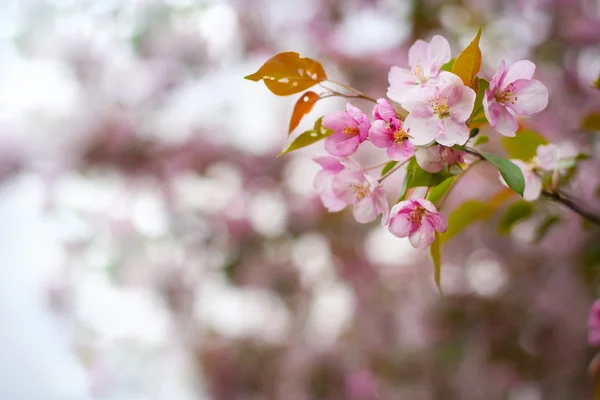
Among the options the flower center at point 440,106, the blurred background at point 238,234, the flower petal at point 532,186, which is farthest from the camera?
the blurred background at point 238,234

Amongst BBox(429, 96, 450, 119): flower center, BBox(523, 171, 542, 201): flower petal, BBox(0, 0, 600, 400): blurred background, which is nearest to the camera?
BBox(429, 96, 450, 119): flower center

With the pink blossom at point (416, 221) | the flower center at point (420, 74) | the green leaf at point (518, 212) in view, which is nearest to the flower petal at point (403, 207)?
the pink blossom at point (416, 221)

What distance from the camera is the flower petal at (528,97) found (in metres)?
0.36

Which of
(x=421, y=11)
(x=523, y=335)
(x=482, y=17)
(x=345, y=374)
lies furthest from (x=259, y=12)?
(x=523, y=335)

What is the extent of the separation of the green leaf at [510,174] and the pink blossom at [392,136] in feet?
0.19

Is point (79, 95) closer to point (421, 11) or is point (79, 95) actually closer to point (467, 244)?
Answer: point (421, 11)

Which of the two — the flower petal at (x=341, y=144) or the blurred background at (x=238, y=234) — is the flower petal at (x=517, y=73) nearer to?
the flower petal at (x=341, y=144)

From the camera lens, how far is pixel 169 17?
133cm

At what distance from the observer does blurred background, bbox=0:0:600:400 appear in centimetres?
128

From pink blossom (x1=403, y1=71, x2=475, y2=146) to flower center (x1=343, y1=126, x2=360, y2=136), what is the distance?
35mm

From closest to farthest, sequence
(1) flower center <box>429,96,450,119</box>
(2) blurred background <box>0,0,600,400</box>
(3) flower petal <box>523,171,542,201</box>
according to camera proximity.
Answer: (1) flower center <box>429,96,450,119</box> < (3) flower petal <box>523,171,542,201</box> < (2) blurred background <box>0,0,600,400</box>

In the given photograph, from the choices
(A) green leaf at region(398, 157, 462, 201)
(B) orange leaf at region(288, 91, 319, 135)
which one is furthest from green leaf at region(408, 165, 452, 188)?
(B) orange leaf at region(288, 91, 319, 135)

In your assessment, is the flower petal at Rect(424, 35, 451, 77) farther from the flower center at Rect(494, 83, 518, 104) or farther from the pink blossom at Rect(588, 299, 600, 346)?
the pink blossom at Rect(588, 299, 600, 346)

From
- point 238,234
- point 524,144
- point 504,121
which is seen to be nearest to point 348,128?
point 504,121
